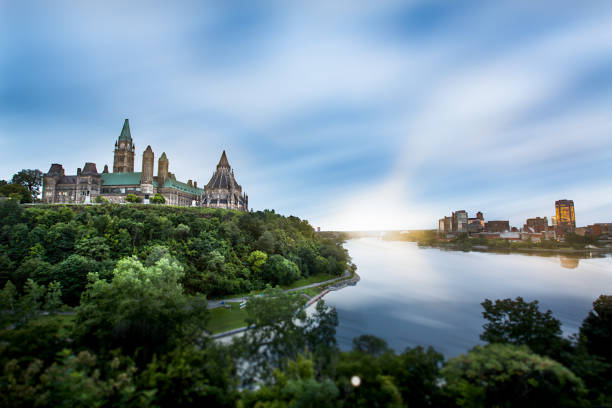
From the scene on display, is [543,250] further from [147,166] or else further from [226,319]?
[147,166]

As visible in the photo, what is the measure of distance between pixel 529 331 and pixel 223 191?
2200 inches

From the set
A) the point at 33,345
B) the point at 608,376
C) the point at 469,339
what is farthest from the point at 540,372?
the point at 33,345

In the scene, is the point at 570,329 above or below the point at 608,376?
below

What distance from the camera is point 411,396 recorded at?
35.3ft

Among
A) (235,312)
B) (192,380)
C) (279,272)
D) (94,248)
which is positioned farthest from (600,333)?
(94,248)

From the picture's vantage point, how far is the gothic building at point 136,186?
59688 millimetres

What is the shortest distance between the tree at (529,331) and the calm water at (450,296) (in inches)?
311

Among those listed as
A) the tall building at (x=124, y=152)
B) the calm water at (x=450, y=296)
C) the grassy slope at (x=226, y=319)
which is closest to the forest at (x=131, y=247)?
the grassy slope at (x=226, y=319)

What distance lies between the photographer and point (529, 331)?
1330cm

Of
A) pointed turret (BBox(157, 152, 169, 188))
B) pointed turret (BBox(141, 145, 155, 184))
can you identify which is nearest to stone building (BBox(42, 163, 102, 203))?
pointed turret (BBox(141, 145, 155, 184))

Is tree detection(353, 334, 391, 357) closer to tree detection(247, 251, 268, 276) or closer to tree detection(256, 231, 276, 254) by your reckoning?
tree detection(247, 251, 268, 276)

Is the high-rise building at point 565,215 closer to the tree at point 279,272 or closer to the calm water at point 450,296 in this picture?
the calm water at point 450,296

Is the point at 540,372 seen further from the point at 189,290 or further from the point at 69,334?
the point at 189,290

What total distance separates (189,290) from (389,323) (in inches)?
812
